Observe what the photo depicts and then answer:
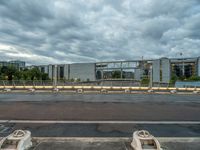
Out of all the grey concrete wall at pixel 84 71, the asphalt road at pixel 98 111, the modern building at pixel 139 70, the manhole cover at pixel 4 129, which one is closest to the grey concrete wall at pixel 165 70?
the modern building at pixel 139 70

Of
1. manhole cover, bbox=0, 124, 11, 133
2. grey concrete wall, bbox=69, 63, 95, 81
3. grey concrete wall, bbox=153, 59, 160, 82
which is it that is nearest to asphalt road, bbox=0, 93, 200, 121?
manhole cover, bbox=0, 124, 11, 133

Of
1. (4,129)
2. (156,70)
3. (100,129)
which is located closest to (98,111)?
(100,129)

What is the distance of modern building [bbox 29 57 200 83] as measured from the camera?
100062 millimetres

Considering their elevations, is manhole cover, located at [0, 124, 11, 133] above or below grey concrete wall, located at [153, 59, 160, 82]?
below

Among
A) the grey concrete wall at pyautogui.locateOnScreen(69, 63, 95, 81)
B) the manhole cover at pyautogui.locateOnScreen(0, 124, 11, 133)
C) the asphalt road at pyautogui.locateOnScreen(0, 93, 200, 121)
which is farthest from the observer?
the grey concrete wall at pyautogui.locateOnScreen(69, 63, 95, 81)

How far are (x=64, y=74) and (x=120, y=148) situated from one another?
128m

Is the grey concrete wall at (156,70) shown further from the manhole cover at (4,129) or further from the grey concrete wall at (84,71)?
the manhole cover at (4,129)

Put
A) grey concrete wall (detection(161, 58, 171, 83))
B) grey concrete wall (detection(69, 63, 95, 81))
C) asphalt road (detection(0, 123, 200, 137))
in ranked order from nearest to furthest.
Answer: asphalt road (detection(0, 123, 200, 137))
grey concrete wall (detection(161, 58, 171, 83))
grey concrete wall (detection(69, 63, 95, 81))

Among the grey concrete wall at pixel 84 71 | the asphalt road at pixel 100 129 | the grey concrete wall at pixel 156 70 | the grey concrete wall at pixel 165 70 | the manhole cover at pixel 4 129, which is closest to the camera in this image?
the asphalt road at pixel 100 129

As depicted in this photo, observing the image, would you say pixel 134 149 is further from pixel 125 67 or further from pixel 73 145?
pixel 125 67

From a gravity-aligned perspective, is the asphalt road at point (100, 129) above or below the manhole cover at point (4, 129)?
below

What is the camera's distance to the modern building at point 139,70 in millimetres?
100062

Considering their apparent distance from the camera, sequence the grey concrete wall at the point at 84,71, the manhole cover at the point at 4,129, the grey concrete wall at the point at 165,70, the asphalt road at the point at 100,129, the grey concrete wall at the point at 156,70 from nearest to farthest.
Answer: the asphalt road at the point at 100,129, the manhole cover at the point at 4,129, the grey concrete wall at the point at 165,70, the grey concrete wall at the point at 156,70, the grey concrete wall at the point at 84,71

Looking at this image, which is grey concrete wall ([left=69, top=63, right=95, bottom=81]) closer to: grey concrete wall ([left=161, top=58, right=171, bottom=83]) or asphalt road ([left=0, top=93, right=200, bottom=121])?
grey concrete wall ([left=161, top=58, right=171, bottom=83])
